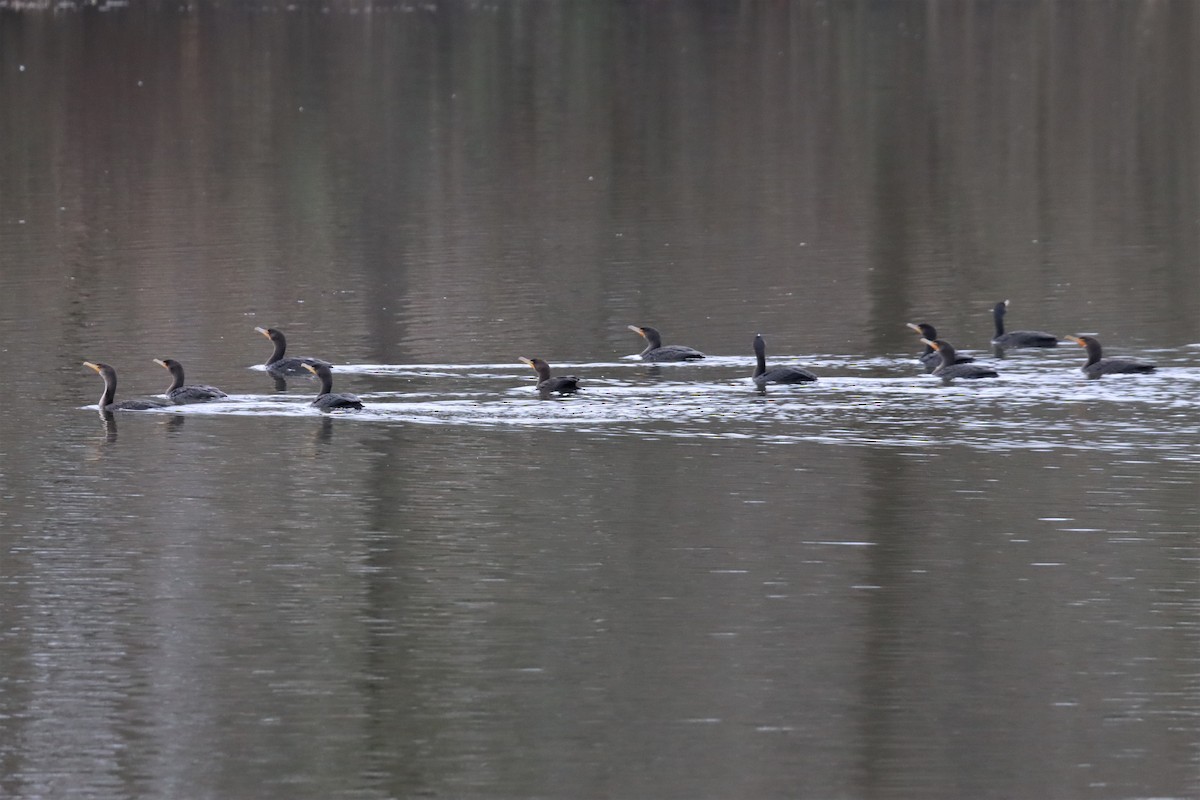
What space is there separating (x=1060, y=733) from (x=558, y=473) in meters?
9.74

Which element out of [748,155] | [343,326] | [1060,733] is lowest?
[1060,733]

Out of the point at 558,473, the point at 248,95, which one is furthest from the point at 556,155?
the point at 558,473

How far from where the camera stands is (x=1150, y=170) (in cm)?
6250

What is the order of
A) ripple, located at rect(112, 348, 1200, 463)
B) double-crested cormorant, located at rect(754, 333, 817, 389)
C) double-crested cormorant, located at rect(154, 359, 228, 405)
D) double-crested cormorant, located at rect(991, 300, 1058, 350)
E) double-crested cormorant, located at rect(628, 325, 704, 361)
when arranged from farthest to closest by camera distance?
double-crested cormorant, located at rect(991, 300, 1058, 350) → double-crested cormorant, located at rect(628, 325, 704, 361) → double-crested cormorant, located at rect(754, 333, 817, 389) → double-crested cormorant, located at rect(154, 359, 228, 405) → ripple, located at rect(112, 348, 1200, 463)

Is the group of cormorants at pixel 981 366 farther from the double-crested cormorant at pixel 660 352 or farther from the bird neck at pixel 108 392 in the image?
the bird neck at pixel 108 392

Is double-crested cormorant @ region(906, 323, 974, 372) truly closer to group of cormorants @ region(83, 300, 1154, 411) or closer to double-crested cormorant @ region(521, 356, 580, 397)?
group of cormorants @ region(83, 300, 1154, 411)

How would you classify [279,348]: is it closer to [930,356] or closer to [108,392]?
[108,392]

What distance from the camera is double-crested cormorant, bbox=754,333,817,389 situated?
30.1 metres

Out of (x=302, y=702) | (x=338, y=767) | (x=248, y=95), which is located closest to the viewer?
(x=338, y=767)

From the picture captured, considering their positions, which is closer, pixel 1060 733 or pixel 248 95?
pixel 1060 733

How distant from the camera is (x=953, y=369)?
3064 centimetres

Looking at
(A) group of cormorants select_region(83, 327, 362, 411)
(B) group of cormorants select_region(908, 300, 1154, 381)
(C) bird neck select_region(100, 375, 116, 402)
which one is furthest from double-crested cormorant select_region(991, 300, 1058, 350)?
(C) bird neck select_region(100, 375, 116, 402)

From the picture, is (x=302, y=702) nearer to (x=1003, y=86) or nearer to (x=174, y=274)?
(x=174, y=274)

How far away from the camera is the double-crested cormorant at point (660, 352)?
106ft
